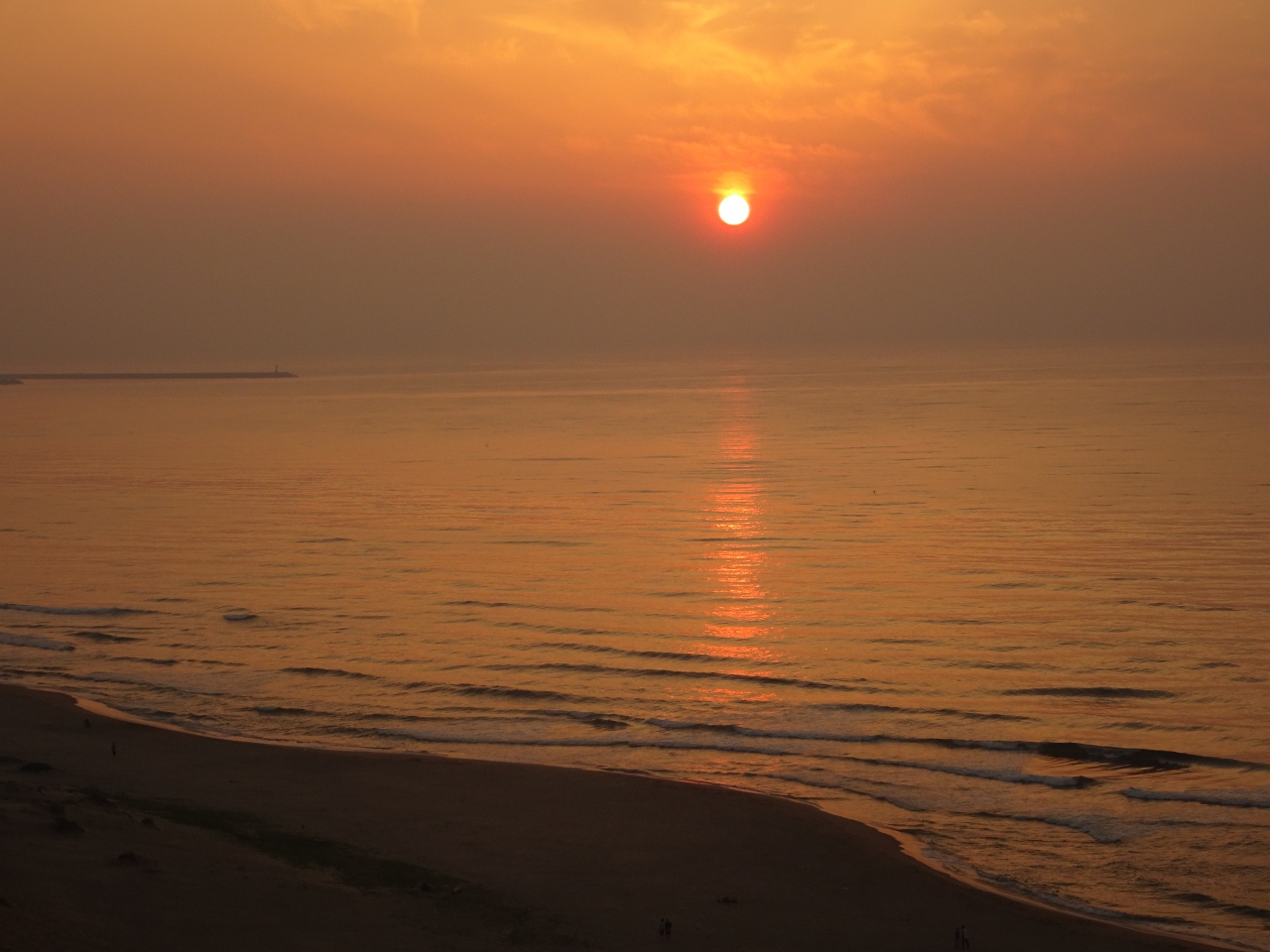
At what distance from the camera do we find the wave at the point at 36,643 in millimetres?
25141

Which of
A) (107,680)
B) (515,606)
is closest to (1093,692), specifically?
(515,606)

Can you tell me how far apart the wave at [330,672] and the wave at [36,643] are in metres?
5.43

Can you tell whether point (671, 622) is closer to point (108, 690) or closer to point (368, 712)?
point (368, 712)

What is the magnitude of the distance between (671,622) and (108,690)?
36.4 ft

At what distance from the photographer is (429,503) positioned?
4716cm

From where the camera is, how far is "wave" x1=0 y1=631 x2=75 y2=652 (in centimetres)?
2514

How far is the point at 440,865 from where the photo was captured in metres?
13.0

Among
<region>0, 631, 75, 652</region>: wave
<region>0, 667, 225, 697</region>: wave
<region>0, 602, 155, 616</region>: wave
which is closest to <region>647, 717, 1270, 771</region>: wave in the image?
<region>0, 667, 225, 697</region>: wave

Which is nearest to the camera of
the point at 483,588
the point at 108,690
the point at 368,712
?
the point at 368,712

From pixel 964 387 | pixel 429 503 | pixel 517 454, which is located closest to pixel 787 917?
pixel 429 503

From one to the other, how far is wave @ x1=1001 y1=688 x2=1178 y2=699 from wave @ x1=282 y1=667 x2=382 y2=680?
11.3 m

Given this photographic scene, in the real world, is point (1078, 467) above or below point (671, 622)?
above

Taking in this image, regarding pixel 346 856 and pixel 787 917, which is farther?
pixel 346 856

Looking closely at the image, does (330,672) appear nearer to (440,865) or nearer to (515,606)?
(515,606)
